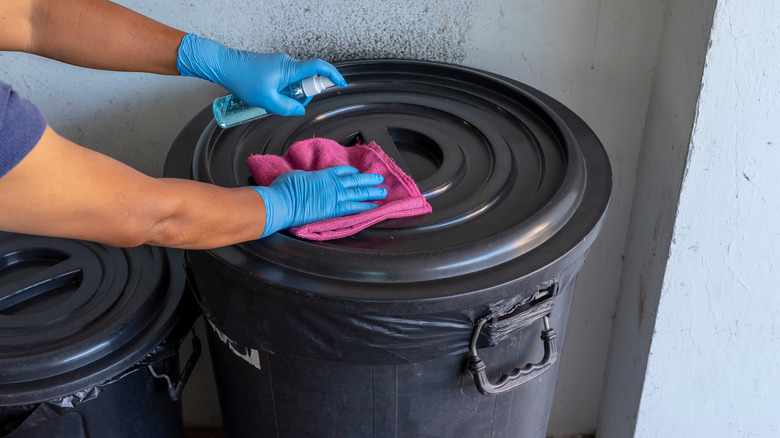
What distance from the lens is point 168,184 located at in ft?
3.42

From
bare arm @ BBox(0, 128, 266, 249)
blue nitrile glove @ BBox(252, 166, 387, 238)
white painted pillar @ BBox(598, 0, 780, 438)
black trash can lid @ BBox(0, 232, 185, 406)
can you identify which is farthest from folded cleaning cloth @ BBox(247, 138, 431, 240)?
white painted pillar @ BBox(598, 0, 780, 438)

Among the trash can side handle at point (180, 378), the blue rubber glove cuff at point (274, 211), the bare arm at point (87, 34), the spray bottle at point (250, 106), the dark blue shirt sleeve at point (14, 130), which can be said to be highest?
the bare arm at point (87, 34)

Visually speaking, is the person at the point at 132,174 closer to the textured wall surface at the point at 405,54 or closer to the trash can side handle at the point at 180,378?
the textured wall surface at the point at 405,54

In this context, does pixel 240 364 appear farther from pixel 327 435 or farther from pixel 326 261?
pixel 326 261

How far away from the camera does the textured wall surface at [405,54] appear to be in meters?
1.59

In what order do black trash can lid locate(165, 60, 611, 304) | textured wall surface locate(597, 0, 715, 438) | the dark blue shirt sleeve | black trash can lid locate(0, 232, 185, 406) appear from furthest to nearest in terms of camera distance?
textured wall surface locate(597, 0, 715, 438)
black trash can lid locate(0, 232, 185, 406)
black trash can lid locate(165, 60, 611, 304)
the dark blue shirt sleeve

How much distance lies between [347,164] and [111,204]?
0.46 meters

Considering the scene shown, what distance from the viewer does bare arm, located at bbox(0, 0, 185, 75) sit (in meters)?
1.29

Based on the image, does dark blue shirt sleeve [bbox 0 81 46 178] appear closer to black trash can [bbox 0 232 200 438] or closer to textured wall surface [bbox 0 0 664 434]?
black trash can [bbox 0 232 200 438]

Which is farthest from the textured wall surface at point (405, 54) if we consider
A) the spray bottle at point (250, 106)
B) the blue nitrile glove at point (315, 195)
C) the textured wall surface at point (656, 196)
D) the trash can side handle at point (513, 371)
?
the trash can side handle at point (513, 371)

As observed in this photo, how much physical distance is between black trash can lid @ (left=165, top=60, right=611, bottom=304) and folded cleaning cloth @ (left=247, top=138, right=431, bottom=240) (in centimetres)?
2

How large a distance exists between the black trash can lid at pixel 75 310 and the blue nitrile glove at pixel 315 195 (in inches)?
16.9

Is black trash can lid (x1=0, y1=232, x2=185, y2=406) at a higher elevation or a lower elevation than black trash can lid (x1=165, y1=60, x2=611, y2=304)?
lower

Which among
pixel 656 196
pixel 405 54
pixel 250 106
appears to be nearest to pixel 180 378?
pixel 250 106
